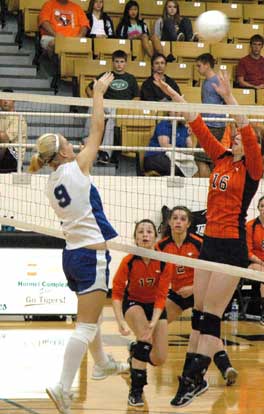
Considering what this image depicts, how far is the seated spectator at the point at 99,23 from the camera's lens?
16.6 m

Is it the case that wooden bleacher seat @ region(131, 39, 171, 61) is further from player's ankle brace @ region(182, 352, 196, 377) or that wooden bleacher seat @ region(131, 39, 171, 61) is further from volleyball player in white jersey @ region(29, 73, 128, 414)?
volleyball player in white jersey @ region(29, 73, 128, 414)

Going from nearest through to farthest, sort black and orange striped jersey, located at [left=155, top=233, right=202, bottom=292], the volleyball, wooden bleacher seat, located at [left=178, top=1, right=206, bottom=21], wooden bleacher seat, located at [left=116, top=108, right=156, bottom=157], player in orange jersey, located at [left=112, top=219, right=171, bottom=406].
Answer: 1. player in orange jersey, located at [left=112, top=219, right=171, bottom=406]
2. black and orange striped jersey, located at [left=155, top=233, right=202, bottom=292]
3. the volleyball
4. wooden bleacher seat, located at [left=116, top=108, right=156, bottom=157]
5. wooden bleacher seat, located at [left=178, top=1, right=206, bottom=21]

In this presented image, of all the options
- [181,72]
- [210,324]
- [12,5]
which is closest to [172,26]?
[181,72]

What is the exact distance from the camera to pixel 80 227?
7484mm

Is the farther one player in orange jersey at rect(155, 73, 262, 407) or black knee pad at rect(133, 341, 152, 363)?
black knee pad at rect(133, 341, 152, 363)

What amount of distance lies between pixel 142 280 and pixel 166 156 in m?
5.12

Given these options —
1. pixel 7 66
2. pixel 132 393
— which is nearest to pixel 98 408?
pixel 132 393

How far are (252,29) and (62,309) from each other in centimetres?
687

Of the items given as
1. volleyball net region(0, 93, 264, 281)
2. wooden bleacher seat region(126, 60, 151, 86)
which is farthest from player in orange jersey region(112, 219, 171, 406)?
wooden bleacher seat region(126, 60, 151, 86)

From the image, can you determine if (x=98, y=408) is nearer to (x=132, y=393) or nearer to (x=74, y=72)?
(x=132, y=393)

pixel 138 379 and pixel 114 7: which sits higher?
pixel 114 7

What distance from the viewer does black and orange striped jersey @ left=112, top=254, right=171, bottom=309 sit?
354 inches

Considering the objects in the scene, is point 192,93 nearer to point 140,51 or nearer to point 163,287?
point 140,51

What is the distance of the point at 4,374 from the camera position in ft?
31.1
